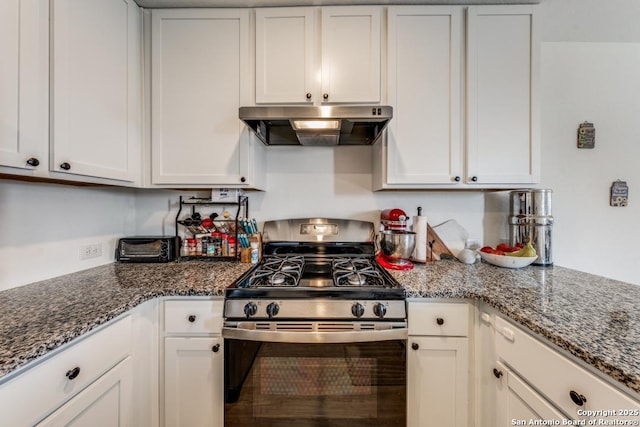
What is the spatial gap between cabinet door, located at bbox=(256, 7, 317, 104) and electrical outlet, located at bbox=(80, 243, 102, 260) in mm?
1280

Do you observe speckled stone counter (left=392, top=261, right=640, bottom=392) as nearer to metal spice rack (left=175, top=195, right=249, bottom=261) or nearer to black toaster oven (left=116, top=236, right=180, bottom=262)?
metal spice rack (left=175, top=195, right=249, bottom=261)

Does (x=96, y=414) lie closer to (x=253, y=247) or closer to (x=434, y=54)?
(x=253, y=247)

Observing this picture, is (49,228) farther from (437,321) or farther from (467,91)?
(467,91)

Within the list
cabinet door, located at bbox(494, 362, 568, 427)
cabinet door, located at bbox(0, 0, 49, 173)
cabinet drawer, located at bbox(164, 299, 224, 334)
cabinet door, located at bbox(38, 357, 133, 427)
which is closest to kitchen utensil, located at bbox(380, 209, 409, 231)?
cabinet door, located at bbox(494, 362, 568, 427)

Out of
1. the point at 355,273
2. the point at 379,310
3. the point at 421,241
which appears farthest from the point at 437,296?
the point at 421,241

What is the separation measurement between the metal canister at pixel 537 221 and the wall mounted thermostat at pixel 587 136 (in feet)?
1.82

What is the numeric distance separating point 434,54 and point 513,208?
3.58ft

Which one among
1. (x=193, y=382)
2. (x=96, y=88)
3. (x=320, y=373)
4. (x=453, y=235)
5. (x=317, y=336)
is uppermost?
(x=96, y=88)

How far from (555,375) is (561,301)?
1.15 ft

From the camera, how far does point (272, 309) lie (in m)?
1.07

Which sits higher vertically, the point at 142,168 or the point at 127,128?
the point at 127,128

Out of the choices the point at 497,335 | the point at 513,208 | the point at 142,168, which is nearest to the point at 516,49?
the point at 513,208

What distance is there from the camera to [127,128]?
140 cm

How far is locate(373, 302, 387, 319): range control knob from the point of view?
107 cm
